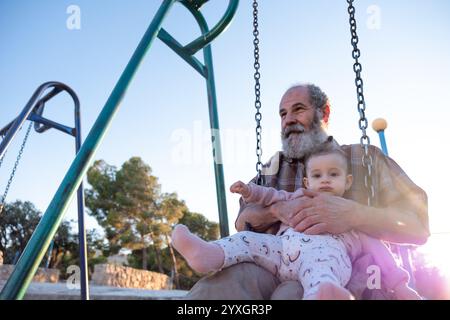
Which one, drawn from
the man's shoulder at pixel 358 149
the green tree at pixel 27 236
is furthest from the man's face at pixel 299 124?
the green tree at pixel 27 236

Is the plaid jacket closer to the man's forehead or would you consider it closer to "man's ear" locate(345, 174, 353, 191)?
"man's ear" locate(345, 174, 353, 191)

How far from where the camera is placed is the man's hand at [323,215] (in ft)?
3.47

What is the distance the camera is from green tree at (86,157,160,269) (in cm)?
1740

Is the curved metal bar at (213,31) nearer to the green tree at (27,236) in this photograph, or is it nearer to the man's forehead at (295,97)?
the man's forehead at (295,97)

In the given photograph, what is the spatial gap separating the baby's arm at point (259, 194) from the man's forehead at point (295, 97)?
2.23 ft

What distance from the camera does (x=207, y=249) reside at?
95 cm

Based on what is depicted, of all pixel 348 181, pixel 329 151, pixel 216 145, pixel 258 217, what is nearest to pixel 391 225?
pixel 348 181

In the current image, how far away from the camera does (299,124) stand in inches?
66.8

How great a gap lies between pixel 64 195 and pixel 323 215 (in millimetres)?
793

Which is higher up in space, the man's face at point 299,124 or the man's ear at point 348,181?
the man's face at point 299,124

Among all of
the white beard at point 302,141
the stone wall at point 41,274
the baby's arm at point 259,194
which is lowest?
the stone wall at point 41,274

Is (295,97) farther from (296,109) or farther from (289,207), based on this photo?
(289,207)

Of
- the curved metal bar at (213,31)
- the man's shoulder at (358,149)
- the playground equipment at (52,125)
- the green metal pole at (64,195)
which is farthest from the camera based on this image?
the playground equipment at (52,125)
